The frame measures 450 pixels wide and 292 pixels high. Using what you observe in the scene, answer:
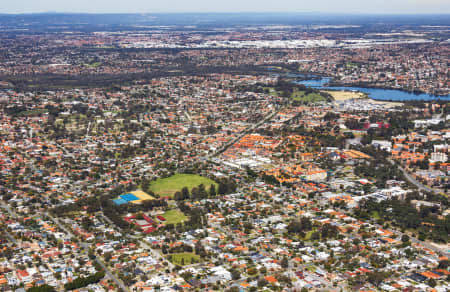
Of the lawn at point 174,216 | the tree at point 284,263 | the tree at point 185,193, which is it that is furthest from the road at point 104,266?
the tree at point 185,193

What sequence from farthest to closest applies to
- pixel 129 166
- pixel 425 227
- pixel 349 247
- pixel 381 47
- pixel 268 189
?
pixel 381 47
pixel 129 166
pixel 268 189
pixel 425 227
pixel 349 247

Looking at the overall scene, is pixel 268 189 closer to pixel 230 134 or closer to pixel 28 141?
pixel 230 134

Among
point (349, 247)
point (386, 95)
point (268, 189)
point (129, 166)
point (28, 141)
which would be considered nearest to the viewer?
point (349, 247)

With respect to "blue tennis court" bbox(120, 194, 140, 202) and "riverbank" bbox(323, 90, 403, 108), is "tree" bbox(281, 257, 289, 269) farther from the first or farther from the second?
"riverbank" bbox(323, 90, 403, 108)

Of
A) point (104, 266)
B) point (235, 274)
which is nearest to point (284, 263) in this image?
point (235, 274)

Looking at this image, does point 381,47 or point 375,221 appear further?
point 381,47

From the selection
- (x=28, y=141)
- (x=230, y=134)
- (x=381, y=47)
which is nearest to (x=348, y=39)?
(x=381, y=47)
